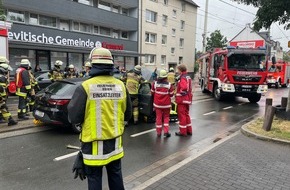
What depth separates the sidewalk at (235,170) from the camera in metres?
4.35

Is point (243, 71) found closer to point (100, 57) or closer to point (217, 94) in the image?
point (217, 94)

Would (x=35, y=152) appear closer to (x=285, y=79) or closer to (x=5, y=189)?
(x=5, y=189)

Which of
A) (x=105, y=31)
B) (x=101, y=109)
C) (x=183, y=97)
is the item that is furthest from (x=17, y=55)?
(x=101, y=109)

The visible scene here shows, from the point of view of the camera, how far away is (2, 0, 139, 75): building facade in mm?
21400

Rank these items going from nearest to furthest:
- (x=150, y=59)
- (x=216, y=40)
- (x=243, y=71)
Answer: (x=243, y=71) < (x=150, y=59) < (x=216, y=40)

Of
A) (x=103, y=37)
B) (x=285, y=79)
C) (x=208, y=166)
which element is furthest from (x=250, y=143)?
(x=285, y=79)

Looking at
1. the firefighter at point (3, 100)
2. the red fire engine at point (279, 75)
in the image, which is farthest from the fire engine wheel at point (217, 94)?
the red fire engine at point (279, 75)

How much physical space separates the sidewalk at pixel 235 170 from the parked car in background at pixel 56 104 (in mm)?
3409

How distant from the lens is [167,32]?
38469 millimetres

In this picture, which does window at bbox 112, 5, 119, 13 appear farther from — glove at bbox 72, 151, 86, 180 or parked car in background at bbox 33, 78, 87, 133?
glove at bbox 72, 151, 86, 180

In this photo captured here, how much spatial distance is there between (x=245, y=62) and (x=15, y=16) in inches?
677

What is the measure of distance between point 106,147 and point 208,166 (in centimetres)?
265

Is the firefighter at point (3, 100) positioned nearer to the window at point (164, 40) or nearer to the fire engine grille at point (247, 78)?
the fire engine grille at point (247, 78)

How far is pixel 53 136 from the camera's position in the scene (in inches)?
291
